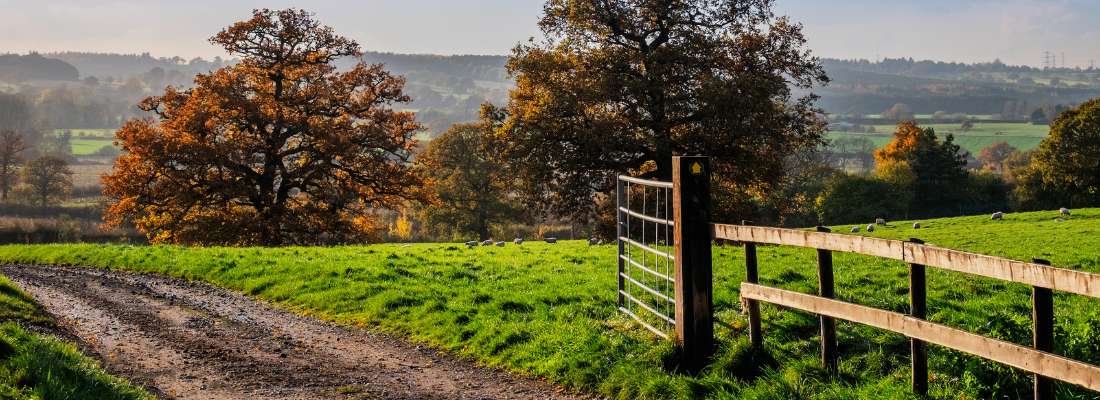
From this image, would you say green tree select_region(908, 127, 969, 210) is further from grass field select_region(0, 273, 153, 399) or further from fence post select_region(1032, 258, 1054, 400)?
grass field select_region(0, 273, 153, 399)

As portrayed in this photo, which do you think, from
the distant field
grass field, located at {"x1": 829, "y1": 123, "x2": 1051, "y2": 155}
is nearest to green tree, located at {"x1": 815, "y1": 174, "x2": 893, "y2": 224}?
grass field, located at {"x1": 829, "y1": 123, "x2": 1051, "y2": 155}

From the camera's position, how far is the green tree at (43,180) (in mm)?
78875

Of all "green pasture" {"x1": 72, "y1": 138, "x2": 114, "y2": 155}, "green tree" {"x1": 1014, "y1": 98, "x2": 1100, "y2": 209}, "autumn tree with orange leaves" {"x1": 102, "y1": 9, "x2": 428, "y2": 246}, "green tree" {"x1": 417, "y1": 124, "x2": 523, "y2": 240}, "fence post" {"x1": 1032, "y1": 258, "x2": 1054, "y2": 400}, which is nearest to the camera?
"fence post" {"x1": 1032, "y1": 258, "x2": 1054, "y2": 400}

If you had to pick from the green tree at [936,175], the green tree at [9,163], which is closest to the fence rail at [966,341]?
the green tree at [936,175]

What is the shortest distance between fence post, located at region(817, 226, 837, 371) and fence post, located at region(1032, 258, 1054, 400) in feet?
5.55

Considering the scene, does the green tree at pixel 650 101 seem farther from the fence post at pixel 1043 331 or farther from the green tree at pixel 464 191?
the green tree at pixel 464 191

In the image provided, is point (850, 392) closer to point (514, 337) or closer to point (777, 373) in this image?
point (777, 373)

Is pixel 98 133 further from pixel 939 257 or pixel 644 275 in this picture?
pixel 939 257

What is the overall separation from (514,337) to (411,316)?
2669 millimetres

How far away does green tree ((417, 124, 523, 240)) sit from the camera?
59344mm

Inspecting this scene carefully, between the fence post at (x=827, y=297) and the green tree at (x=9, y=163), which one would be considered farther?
the green tree at (x=9, y=163)

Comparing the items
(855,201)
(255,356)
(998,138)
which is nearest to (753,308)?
(255,356)

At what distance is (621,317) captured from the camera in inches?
368

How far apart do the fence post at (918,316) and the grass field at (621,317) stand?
0.11 metres
